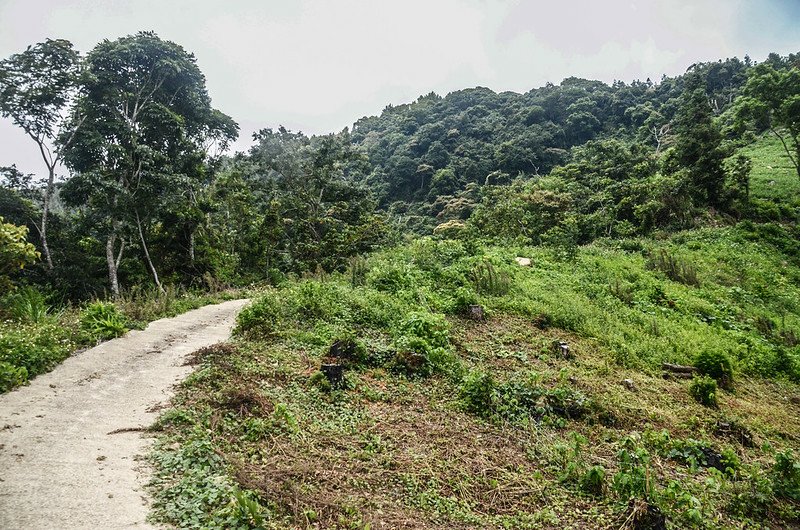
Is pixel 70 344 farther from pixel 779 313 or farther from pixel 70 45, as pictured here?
pixel 779 313

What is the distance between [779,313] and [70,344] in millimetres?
18331

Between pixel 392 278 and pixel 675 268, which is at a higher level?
pixel 392 278

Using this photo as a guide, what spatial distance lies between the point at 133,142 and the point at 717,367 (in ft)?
61.4

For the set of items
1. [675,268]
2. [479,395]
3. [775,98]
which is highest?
[775,98]

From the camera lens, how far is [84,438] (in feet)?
13.8

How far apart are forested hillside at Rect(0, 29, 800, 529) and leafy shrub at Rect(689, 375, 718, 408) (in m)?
0.04

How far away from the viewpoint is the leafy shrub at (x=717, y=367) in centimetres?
782

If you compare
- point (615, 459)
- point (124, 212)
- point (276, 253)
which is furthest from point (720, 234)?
point (124, 212)

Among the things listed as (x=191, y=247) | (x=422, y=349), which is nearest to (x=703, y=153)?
(x=422, y=349)

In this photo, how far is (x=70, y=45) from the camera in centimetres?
1369

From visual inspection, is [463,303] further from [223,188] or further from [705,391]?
[223,188]

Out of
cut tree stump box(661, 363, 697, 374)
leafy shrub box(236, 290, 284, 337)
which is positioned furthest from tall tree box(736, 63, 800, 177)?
leafy shrub box(236, 290, 284, 337)

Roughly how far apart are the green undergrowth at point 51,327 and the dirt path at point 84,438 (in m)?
0.24

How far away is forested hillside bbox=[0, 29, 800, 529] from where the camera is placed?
3986mm
